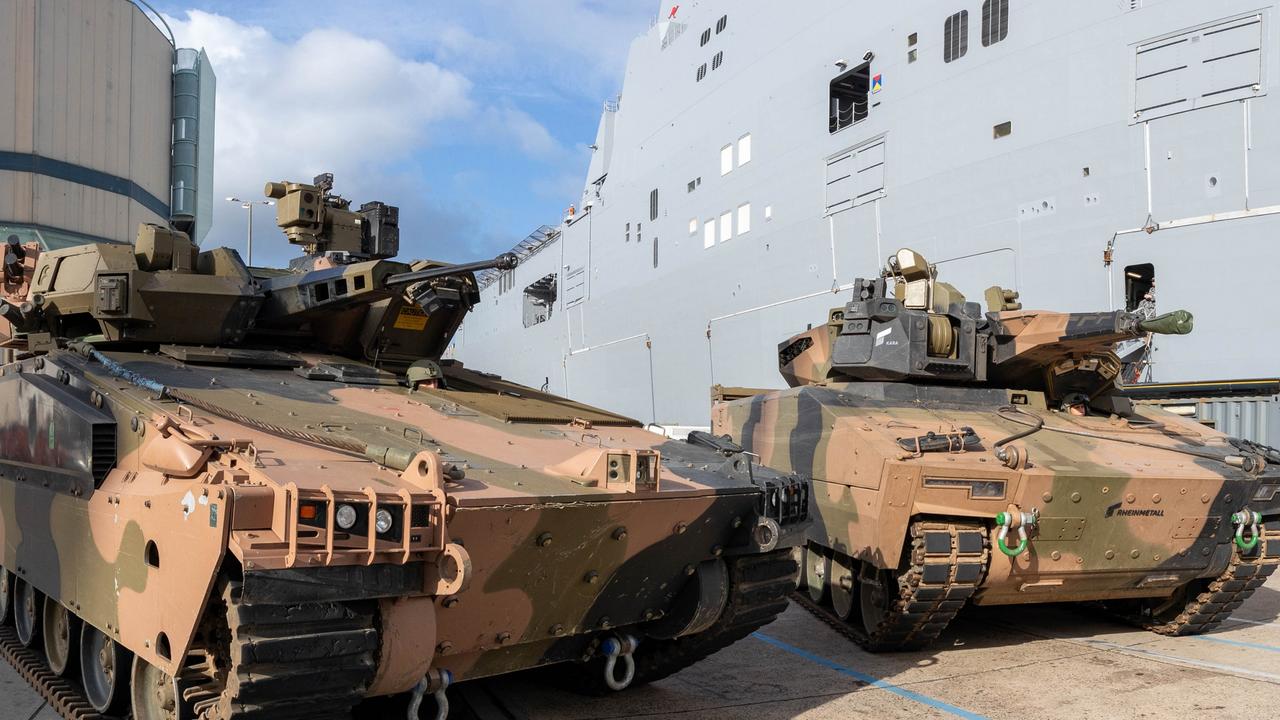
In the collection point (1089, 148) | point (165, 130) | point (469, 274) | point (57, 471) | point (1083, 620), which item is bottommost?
point (1083, 620)

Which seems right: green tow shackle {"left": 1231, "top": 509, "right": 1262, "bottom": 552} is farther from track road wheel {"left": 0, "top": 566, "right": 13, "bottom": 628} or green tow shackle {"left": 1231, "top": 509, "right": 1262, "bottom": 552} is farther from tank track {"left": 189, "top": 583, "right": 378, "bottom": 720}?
track road wheel {"left": 0, "top": 566, "right": 13, "bottom": 628}

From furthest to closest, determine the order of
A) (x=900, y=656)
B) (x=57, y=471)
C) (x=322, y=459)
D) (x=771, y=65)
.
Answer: (x=771, y=65)
(x=900, y=656)
(x=57, y=471)
(x=322, y=459)

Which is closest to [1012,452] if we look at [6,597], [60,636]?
[60,636]

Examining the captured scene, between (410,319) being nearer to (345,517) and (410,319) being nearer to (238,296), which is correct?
(238,296)

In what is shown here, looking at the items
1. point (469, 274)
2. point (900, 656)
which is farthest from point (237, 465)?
point (900, 656)

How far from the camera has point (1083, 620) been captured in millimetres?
9242

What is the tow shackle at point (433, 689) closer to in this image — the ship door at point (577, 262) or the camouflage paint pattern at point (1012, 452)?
the camouflage paint pattern at point (1012, 452)

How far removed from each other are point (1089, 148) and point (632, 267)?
1566 centimetres

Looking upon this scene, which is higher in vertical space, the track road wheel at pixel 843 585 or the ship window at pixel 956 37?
the ship window at pixel 956 37

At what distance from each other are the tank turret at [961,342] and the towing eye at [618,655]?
4136 millimetres

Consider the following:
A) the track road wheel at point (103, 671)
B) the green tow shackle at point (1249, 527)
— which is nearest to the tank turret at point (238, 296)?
the track road wheel at point (103, 671)

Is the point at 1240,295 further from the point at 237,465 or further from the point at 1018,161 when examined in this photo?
the point at 237,465

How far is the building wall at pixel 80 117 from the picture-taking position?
1839cm

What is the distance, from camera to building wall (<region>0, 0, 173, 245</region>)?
60.3 ft
